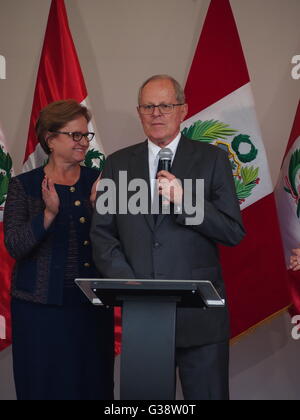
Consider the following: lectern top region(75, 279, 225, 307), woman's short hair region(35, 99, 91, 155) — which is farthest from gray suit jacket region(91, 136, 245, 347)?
woman's short hair region(35, 99, 91, 155)

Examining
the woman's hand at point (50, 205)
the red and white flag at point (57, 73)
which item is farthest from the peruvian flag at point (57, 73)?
the woman's hand at point (50, 205)

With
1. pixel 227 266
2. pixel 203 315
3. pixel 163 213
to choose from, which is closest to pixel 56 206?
pixel 163 213

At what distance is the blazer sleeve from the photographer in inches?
125

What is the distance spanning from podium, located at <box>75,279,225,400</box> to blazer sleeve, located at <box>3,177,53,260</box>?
32.2 inches

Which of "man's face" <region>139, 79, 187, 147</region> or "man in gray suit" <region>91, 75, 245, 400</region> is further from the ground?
"man's face" <region>139, 79, 187, 147</region>

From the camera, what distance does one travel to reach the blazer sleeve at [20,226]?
317cm

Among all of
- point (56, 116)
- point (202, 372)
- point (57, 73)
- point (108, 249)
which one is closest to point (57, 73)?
point (57, 73)

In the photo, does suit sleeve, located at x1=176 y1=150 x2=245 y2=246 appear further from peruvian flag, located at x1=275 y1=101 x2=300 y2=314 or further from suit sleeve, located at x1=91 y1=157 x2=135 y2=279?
peruvian flag, located at x1=275 y1=101 x2=300 y2=314

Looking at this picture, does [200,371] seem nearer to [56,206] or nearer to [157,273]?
[157,273]

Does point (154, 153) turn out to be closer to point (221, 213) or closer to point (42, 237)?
point (221, 213)

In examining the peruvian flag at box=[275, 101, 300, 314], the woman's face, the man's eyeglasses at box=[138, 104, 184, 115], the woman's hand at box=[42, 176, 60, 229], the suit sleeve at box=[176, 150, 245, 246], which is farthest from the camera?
the peruvian flag at box=[275, 101, 300, 314]

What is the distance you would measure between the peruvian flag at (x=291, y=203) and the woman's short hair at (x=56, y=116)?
1.23 m

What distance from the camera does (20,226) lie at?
A: 326 centimetres

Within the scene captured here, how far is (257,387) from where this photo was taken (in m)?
4.50
